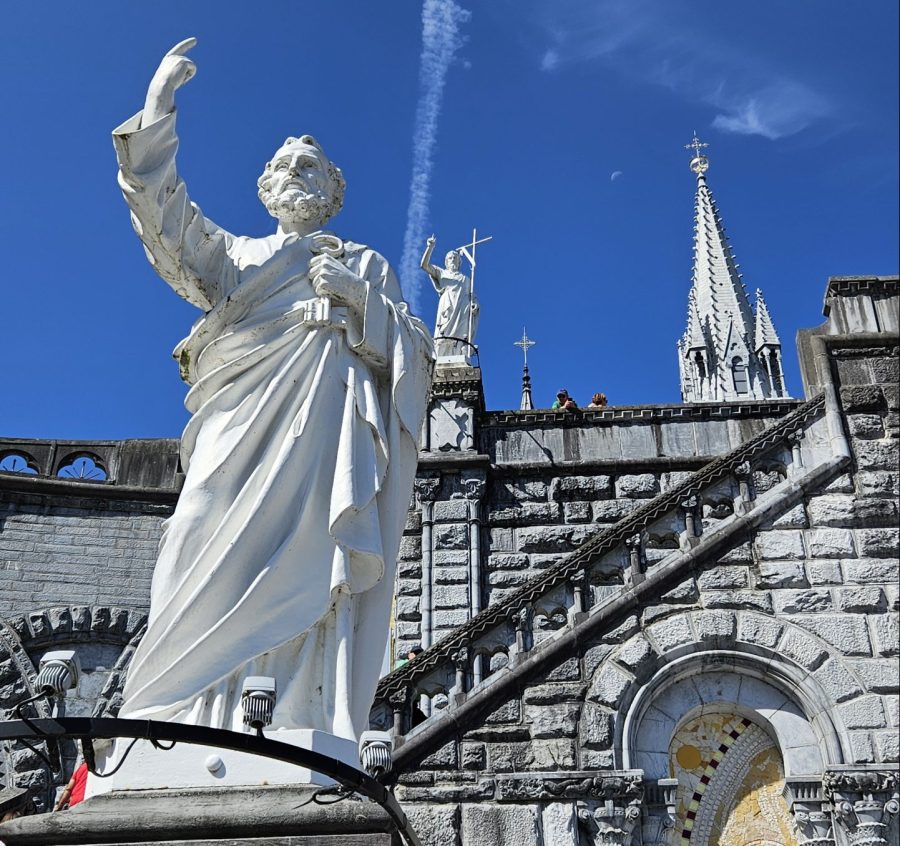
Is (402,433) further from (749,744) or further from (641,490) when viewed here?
(641,490)

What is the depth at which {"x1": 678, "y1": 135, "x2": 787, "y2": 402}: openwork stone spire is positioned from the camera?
154 ft

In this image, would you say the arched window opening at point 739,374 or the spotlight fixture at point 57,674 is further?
the arched window opening at point 739,374

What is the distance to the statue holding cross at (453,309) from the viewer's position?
1509cm

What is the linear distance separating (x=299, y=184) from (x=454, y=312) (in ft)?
32.5

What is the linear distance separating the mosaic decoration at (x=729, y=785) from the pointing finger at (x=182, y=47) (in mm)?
5841

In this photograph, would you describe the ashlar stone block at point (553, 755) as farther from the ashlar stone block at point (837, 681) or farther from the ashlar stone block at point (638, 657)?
the ashlar stone block at point (837, 681)

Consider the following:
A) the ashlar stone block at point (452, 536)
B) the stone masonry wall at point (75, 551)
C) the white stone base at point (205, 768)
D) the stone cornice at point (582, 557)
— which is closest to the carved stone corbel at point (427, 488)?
the ashlar stone block at point (452, 536)

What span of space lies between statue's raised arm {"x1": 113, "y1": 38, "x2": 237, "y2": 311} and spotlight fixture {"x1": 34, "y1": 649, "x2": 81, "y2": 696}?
1.88 meters

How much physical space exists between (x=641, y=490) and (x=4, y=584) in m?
7.39

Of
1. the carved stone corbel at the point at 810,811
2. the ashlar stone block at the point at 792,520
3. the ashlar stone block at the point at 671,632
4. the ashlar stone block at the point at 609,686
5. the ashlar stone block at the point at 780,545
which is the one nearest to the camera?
the carved stone corbel at the point at 810,811

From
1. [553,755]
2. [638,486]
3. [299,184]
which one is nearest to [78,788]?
[299,184]

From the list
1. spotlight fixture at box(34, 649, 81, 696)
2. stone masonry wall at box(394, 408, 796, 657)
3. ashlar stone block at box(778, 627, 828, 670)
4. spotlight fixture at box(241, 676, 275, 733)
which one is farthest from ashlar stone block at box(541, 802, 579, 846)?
stone masonry wall at box(394, 408, 796, 657)

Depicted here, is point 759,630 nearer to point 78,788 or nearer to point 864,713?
point 864,713

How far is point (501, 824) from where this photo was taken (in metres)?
Answer: 7.71
